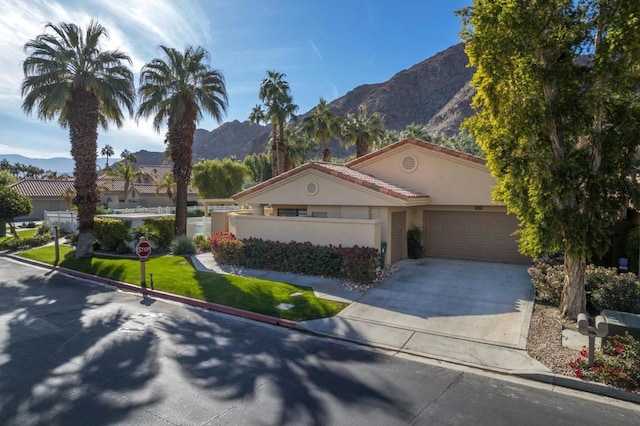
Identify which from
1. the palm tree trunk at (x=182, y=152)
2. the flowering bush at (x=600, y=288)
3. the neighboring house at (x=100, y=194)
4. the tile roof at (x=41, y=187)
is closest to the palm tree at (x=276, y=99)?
the palm tree trunk at (x=182, y=152)

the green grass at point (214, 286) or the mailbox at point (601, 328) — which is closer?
the mailbox at point (601, 328)

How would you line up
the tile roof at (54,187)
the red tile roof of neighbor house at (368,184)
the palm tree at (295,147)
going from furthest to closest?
the tile roof at (54,187) < the palm tree at (295,147) < the red tile roof of neighbor house at (368,184)

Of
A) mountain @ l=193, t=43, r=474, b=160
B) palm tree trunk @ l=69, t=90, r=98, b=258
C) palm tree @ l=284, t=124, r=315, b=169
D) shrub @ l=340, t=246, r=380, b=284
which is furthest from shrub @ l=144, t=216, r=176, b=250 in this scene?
mountain @ l=193, t=43, r=474, b=160

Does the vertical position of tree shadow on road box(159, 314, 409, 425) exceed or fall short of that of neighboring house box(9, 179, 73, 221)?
it falls short

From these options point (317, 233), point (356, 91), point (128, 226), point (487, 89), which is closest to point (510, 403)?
point (487, 89)

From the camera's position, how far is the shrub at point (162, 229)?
20.2 meters

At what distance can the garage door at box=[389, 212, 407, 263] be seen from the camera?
15.6 metres

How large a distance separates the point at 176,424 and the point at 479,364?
5.52m

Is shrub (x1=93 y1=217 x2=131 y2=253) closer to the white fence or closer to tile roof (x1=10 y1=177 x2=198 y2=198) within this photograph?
the white fence

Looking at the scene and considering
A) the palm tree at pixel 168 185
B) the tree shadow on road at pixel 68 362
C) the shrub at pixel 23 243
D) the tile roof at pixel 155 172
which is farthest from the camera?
the tile roof at pixel 155 172

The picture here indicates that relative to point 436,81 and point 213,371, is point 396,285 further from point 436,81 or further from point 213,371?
point 436,81

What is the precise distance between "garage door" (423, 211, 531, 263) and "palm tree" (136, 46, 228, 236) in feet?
41.9

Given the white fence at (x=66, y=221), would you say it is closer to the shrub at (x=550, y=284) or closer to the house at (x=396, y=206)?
the house at (x=396, y=206)

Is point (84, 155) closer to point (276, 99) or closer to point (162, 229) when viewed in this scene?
point (162, 229)
